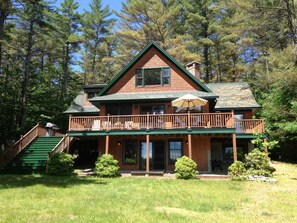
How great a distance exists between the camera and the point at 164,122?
58.8 ft

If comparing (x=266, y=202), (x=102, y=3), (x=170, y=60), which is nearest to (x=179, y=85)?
(x=170, y=60)

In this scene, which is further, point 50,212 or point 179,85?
point 179,85

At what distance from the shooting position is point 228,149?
71.2ft

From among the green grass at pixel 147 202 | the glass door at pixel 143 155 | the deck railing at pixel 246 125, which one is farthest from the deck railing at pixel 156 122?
the green grass at pixel 147 202

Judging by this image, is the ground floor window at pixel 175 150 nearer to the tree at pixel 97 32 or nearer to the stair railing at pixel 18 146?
the stair railing at pixel 18 146

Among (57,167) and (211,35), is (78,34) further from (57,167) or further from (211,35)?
(57,167)

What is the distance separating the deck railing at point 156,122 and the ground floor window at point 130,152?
1.54 metres

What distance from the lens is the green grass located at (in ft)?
24.4

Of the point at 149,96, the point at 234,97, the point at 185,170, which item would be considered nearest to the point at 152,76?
the point at 149,96

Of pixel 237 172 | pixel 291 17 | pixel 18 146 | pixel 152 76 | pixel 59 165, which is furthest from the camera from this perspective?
pixel 291 17

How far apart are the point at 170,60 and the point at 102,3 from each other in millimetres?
23766

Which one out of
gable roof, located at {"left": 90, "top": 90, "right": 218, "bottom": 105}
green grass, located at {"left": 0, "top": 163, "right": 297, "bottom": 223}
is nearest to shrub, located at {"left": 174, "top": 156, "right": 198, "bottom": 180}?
green grass, located at {"left": 0, "top": 163, "right": 297, "bottom": 223}

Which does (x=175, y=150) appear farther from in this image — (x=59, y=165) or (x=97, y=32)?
(x=97, y=32)

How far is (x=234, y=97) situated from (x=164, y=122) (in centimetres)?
743
